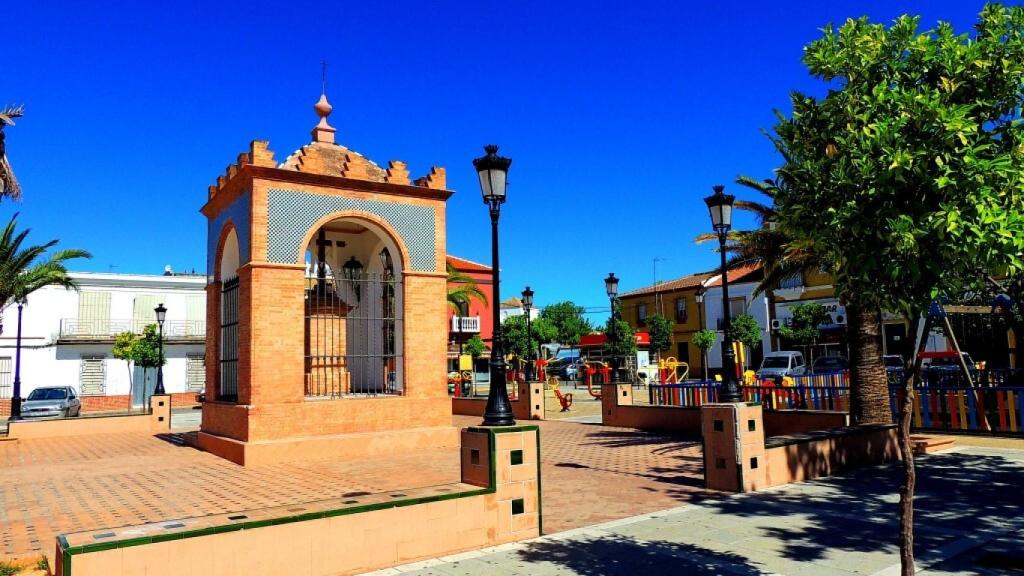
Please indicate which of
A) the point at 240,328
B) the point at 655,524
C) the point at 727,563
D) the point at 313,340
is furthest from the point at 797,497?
the point at 313,340

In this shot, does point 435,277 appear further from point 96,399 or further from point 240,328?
point 96,399

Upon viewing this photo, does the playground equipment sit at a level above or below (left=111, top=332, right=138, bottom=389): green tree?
below

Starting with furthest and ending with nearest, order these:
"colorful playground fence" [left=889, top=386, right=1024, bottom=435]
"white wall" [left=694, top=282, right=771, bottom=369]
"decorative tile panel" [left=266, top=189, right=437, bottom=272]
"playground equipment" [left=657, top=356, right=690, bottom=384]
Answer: "white wall" [left=694, top=282, right=771, bottom=369]
"playground equipment" [left=657, top=356, right=690, bottom=384]
"decorative tile panel" [left=266, top=189, right=437, bottom=272]
"colorful playground fence" [left=889, top=386, right=1024, bottom=435]

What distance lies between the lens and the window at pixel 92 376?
32.9m

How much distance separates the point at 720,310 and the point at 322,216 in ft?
119

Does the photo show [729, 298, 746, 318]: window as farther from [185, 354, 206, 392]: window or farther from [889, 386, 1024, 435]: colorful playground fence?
[185, 354, 206, 392]: window

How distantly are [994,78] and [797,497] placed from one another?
553 cm

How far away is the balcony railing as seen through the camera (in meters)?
33.1

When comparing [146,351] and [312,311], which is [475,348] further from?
[312,311]

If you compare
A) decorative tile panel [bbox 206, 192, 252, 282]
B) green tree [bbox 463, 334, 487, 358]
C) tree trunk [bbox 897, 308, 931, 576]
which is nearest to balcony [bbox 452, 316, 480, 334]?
green tree [bbox 463, 334, 487, 358]

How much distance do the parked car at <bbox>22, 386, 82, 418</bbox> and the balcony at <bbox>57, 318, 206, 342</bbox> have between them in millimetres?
8613

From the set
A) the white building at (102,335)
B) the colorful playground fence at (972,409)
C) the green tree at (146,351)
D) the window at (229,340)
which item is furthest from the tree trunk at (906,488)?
the white building at (102,335)

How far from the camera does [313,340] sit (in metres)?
14.7

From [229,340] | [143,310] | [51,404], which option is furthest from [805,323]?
[143,310]
